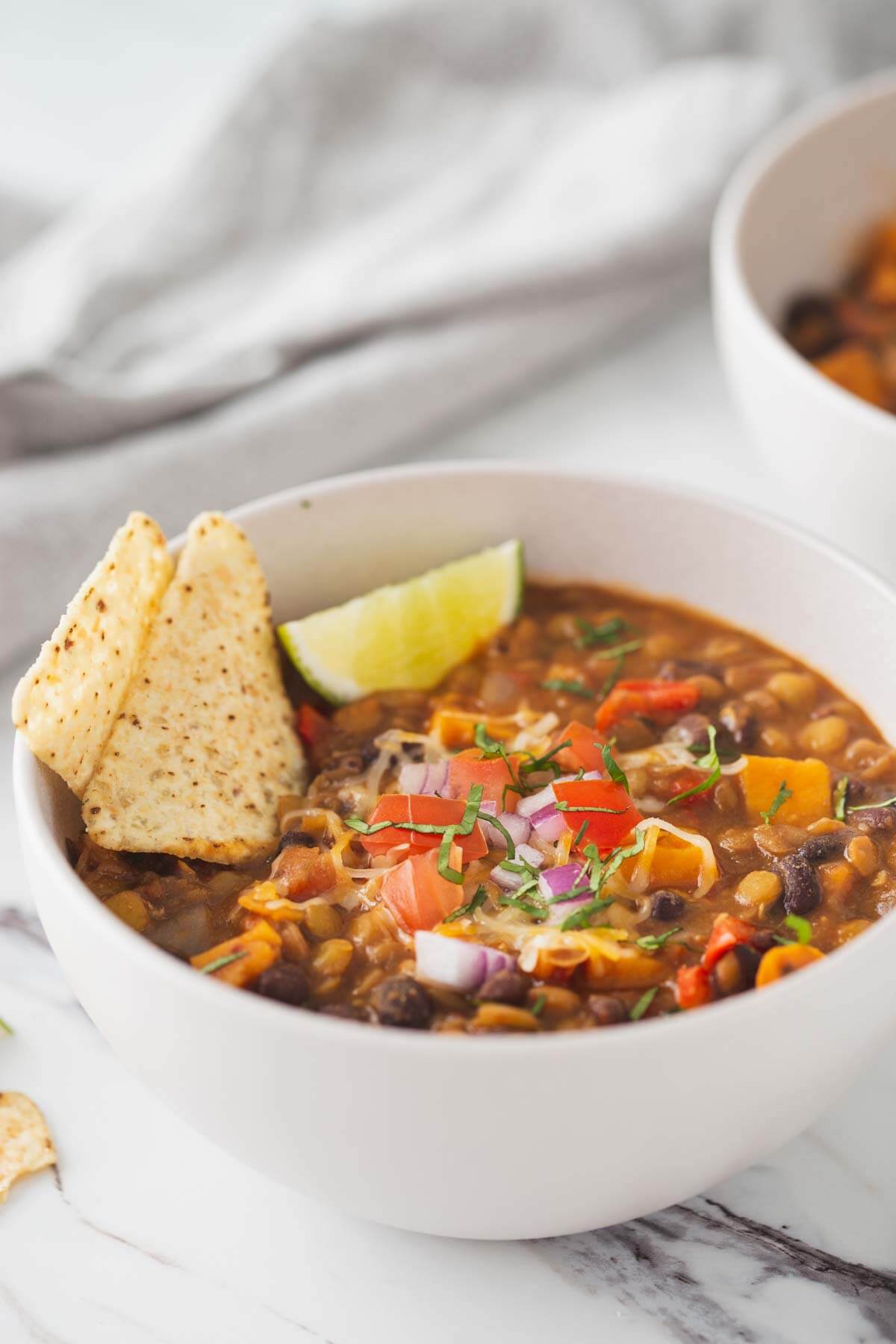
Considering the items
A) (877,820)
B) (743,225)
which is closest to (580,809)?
(877,820)

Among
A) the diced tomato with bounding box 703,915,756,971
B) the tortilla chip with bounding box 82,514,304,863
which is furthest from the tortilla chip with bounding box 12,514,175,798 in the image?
the diced tomato with bounding box 703,915,756,971

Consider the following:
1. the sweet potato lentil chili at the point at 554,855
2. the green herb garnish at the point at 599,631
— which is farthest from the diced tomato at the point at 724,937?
the green herb garnish at the point at 599,631

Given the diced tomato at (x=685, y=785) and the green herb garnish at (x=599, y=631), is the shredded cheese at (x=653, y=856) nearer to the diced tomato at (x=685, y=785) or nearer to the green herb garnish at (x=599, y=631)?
the diced tomato at (x=685, y=785)

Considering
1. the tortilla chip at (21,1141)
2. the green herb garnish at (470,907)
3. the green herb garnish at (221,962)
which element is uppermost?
the green herb garnish at (221,962)

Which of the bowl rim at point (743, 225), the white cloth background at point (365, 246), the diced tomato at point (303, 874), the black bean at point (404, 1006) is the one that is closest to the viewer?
the black bean at point (404, 1006)

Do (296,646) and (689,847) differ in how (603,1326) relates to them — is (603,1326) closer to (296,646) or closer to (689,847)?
(689,847)
